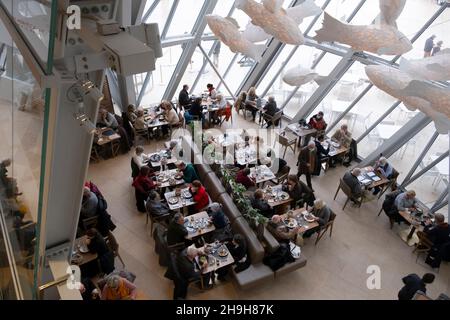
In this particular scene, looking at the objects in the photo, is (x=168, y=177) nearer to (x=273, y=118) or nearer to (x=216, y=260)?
(x=216, y=260)

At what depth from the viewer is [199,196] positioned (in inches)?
309

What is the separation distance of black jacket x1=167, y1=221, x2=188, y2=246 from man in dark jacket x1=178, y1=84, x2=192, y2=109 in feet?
20.1

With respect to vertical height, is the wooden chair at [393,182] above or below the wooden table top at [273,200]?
above

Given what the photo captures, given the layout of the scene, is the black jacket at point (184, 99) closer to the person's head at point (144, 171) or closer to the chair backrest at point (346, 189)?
the person's head at point (144, 171)

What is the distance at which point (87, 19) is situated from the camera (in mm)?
1940

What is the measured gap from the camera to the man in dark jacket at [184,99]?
39.8 ft

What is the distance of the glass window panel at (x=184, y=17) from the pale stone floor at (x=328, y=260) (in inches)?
189

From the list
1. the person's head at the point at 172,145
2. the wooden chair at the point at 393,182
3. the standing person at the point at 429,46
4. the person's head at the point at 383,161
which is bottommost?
the person's head at the point at 172,145

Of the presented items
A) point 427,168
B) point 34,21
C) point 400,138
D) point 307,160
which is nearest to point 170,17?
point 307,160

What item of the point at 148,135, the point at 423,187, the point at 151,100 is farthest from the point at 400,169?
the point at 151,100

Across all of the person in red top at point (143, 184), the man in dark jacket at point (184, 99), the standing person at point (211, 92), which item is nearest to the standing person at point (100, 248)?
the person in red top at point (143, 184)

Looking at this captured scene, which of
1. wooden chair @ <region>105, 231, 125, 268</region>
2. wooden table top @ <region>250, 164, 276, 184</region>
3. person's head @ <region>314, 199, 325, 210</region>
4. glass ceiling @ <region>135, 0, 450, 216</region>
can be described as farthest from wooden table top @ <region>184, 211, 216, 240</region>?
glass ceiling @ <region>135, 0, 450, 216</region>

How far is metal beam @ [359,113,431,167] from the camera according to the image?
891cm
